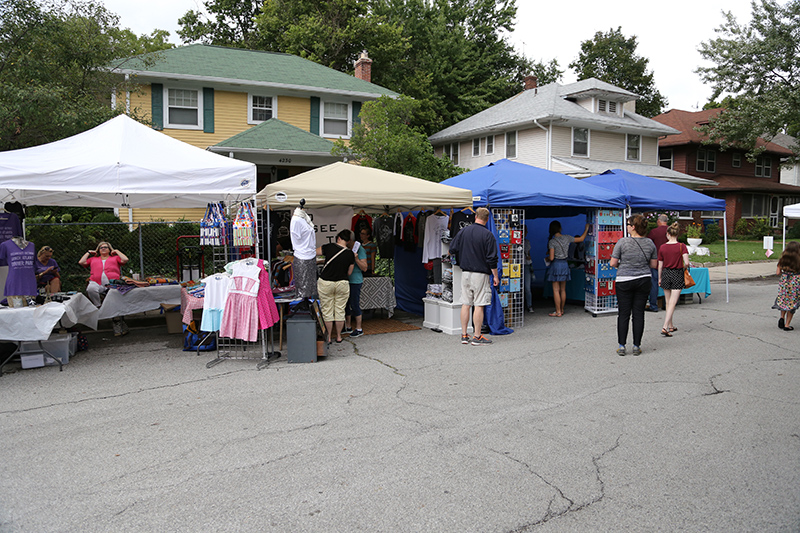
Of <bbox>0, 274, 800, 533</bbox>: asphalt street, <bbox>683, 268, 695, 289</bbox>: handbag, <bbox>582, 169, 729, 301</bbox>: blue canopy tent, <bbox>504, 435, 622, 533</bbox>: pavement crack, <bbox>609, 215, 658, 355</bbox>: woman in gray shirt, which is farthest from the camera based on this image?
<bbox>582, 169, 729, 301</bbox>: blue canopy tent

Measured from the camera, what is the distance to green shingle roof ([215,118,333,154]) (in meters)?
17.5

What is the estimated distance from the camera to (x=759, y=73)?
24.6 meters

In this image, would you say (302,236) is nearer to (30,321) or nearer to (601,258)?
(30,321)

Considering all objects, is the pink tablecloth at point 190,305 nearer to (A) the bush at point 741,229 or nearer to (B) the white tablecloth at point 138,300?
(B) the white tablecloth at point 138,300

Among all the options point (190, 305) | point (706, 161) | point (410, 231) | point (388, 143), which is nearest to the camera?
point (190, 305)

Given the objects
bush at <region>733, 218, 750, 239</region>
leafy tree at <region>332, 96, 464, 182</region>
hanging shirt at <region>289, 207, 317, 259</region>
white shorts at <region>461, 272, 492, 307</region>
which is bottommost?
white shorts at <region>461, 272, 492, 307</region>

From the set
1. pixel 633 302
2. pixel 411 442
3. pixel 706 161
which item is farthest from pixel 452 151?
pixel 411 442

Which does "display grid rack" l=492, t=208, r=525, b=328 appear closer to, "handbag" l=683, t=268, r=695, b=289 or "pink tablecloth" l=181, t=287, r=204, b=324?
"handbag" l=683, t=268, r=695, b=289

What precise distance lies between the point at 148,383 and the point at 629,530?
5.43 m

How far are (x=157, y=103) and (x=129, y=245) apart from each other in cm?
615

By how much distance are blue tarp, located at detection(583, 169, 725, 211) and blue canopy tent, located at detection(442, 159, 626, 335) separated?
578 mm

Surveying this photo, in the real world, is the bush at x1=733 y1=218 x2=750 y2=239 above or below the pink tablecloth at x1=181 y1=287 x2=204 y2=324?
above

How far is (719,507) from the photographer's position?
342 cm

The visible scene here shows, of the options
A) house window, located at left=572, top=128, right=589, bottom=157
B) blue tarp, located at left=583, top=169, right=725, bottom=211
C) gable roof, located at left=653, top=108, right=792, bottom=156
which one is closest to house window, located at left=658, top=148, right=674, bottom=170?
gable roof, located at left=653, top=108, right=792, bottom=156
